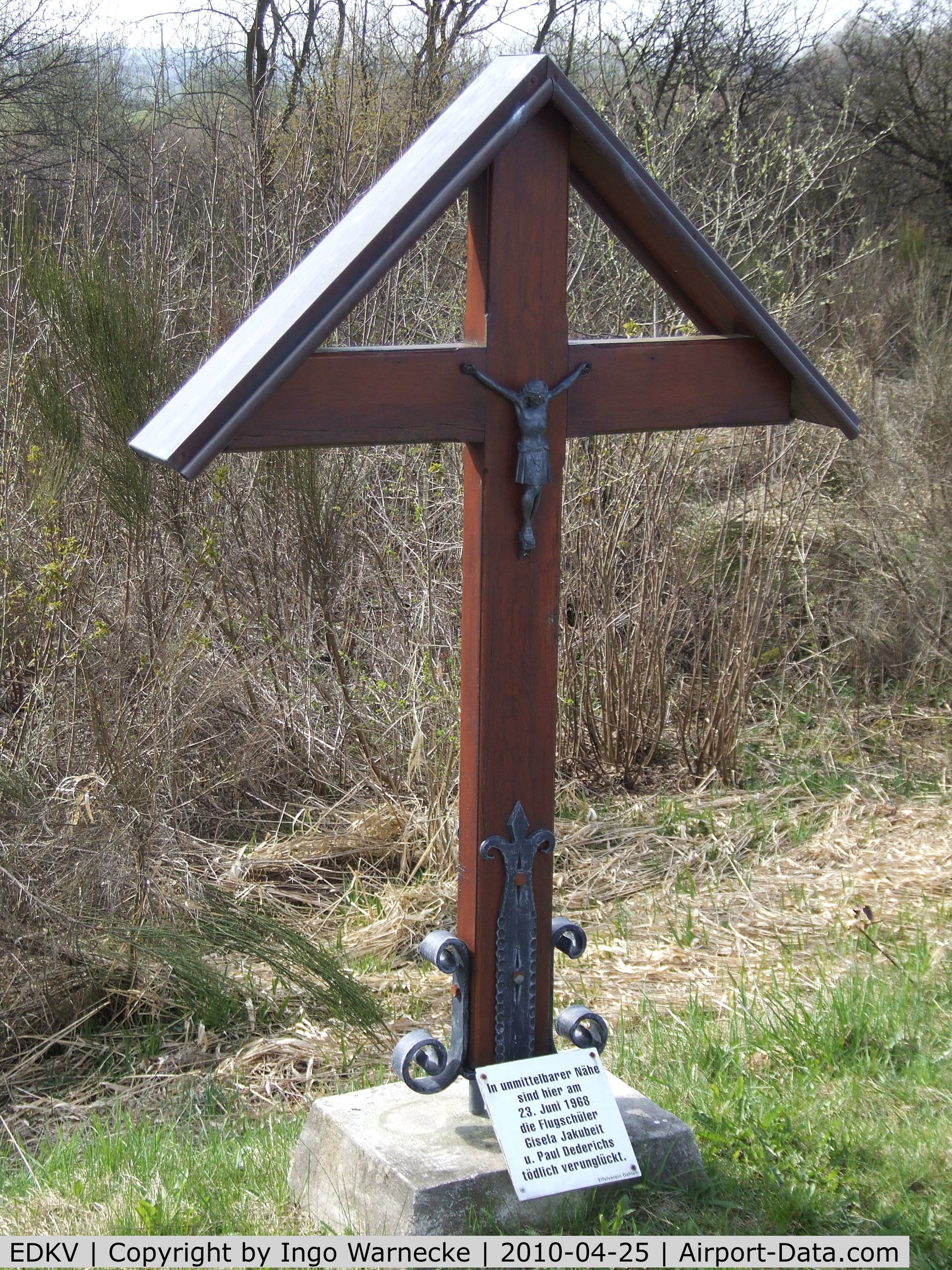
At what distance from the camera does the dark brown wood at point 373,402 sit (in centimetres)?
209

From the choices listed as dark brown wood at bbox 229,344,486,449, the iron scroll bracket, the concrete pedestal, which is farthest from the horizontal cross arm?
the concrete pedestal

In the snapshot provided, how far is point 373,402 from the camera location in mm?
2174

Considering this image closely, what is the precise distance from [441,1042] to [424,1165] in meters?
0.22

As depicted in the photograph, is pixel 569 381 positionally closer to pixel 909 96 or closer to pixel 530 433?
pixel 530 433

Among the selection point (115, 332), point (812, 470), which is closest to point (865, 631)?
point (812, 470)

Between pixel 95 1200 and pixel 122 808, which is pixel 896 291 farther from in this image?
pixel 95 1200

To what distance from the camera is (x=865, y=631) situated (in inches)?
286

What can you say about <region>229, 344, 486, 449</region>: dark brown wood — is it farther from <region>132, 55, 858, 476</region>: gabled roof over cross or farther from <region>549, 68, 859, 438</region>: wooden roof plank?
<region>549, 68, 859, 438</region>: wooden roof plank

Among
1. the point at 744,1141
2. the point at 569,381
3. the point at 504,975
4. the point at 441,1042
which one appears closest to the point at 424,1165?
the point at 441,1042

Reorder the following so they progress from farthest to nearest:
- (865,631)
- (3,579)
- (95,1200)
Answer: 1. (865,631)
2. (3,579)
3. (95,1200)

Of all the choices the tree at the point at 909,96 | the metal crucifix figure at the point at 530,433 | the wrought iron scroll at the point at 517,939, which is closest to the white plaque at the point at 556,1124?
the wrought iron scroll at the point at 517,939

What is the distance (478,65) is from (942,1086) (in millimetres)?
8187

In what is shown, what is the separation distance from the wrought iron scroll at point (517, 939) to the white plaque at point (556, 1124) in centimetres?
5

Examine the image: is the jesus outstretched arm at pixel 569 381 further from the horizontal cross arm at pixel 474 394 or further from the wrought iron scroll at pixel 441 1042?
the wrought iron scroll at pixel 441 1042
